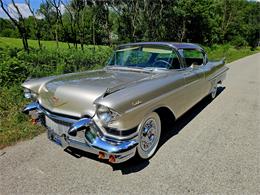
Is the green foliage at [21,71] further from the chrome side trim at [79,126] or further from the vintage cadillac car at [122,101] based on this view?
the chrome side trim at [79,126]

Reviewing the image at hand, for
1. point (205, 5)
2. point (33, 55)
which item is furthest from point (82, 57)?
point (205, 5)

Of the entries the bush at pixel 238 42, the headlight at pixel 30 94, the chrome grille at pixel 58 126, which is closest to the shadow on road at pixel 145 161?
the chrome grille at pixel 58 126

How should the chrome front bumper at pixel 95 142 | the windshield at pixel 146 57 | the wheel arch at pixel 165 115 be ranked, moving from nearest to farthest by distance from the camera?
the chrome front bumper at pixel 95 142 < the wheel arch at pixel 165 115 < the windshield at pixel 146 57

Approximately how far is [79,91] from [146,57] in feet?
5.75

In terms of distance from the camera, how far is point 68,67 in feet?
24.5

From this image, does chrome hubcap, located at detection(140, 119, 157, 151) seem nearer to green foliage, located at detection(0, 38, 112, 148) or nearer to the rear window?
the rear window

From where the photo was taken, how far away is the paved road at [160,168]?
2686 mm

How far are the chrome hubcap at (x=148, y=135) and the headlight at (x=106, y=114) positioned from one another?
0.64m

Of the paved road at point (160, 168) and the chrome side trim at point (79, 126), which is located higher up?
the chrome side trim at point (79, 126)

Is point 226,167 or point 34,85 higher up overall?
point 34,85

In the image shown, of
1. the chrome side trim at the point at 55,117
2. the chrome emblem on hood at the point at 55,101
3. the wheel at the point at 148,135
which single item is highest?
the chrome emblem on hood at the point at 55,101

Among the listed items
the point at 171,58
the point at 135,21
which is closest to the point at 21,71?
the point at 171,58

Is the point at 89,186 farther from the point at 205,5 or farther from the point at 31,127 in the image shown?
the point at 205,5

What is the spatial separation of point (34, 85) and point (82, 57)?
4.41m
